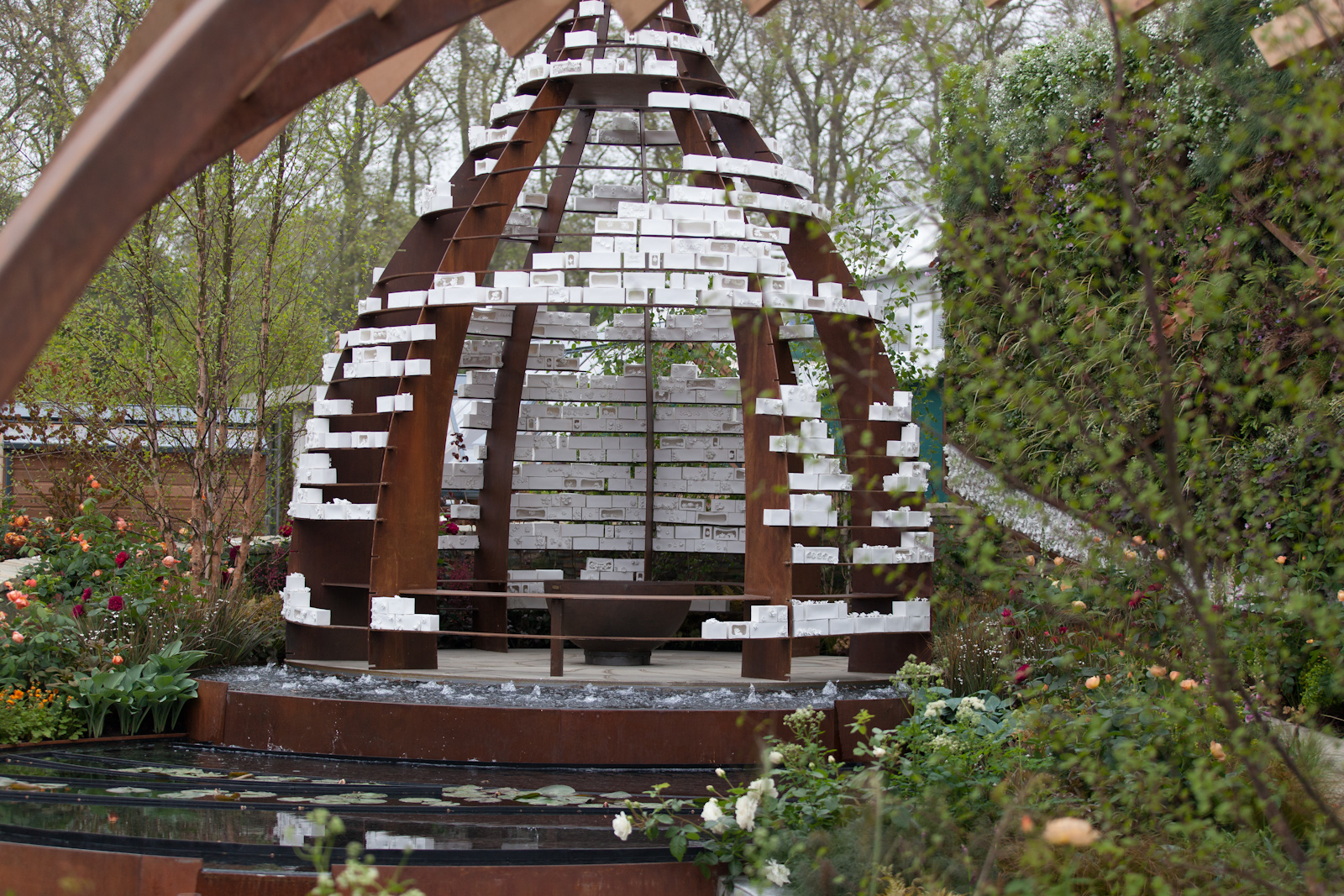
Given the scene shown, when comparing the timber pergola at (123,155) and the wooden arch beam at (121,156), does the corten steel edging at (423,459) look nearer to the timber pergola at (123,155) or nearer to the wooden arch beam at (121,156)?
the timber pergola at (123,155)

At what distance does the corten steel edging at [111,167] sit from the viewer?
2123mm

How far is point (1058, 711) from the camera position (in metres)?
4.50

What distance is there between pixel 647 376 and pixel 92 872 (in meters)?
6.14

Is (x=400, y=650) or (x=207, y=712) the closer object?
(x=207, y=712)

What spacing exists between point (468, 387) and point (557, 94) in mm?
2709

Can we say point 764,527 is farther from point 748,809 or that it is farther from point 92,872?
point 92,872

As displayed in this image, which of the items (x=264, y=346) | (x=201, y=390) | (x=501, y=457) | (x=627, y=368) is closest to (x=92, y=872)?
(x=501, y=457)

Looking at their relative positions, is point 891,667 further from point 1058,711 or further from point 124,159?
point 124,159

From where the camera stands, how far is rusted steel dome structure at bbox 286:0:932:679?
22.1 feet

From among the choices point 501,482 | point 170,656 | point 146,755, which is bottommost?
point 146,755

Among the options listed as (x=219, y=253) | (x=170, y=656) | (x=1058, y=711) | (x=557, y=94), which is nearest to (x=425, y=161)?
(x=219, y=253)

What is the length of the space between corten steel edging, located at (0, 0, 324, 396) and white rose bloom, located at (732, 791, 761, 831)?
2477 mm

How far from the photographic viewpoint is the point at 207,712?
671 centimetres

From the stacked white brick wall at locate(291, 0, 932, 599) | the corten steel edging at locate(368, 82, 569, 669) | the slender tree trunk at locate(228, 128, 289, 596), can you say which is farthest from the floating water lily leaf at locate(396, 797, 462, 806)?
A: the slender tree trunk at locate(228, 128, 289, 596)
